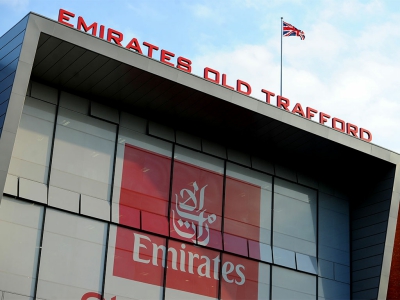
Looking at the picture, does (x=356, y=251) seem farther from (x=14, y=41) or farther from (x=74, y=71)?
(x=14, y=41)

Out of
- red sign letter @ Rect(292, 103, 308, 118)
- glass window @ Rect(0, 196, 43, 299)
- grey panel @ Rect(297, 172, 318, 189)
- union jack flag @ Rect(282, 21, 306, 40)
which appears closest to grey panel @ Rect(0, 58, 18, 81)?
glass window @ Rect(0, 196, 43, 299)

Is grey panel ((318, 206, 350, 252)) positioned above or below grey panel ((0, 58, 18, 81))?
below

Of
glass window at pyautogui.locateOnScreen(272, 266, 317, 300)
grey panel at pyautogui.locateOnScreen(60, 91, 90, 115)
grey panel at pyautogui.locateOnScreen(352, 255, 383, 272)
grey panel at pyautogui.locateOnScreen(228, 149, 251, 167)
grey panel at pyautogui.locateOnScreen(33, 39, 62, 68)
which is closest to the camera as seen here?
grey panel at pyautogui.locateOnScreen(33, 39, 62, 68)

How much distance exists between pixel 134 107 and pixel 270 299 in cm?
982

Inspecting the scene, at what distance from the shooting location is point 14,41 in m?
27.0

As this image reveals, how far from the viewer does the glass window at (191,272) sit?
3002 cm

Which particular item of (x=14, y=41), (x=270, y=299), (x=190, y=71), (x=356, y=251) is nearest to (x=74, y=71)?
(x=14, y=41)

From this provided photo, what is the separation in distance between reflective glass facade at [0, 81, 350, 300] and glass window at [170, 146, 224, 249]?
50 mm

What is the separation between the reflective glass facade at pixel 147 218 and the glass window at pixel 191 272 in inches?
1.6

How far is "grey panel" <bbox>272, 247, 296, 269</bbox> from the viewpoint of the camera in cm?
3312

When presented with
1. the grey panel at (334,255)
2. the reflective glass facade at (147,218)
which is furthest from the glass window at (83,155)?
the grey panel at (334,255)

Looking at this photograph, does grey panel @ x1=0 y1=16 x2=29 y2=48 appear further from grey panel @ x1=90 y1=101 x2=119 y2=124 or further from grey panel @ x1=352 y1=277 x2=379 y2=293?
grey panel @ x1=352 y1=277 x2=379 y2=293

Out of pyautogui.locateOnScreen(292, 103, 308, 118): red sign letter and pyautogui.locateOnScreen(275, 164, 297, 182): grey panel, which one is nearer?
pyautogui.locateOnScreen(292, 103, 308, 118): red sign letter

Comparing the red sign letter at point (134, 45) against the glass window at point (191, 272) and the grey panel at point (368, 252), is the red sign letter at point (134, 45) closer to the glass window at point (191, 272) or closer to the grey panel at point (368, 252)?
the glass window at point (191, 272)
